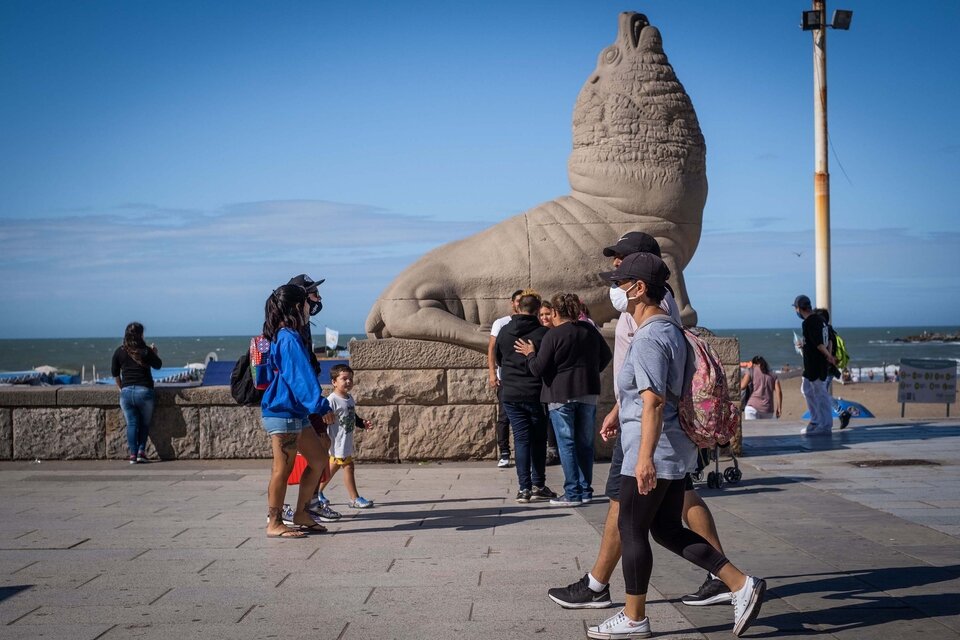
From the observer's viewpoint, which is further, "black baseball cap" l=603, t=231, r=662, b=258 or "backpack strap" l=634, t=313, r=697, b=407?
"black baseball cap" l=603, t=231, r=662, b=258

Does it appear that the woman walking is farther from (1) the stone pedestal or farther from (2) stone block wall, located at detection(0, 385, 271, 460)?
(2) stone block wall, located at detection(0, 385, 271, 460)

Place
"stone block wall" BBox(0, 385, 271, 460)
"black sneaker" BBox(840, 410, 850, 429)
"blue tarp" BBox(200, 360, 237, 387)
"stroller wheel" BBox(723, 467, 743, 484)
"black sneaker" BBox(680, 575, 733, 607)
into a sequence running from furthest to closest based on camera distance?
"blue tarp" BBox(200, 360, 237, 387)
"black sneaker" BBox(840, 410, 850, 429)
"stone block wall" BBox(0, 385, 271, 460)
"stroller wheel" BBox(723, 467, 743, 484)
"black sneaker" BBox(680, 575, 733, 607)

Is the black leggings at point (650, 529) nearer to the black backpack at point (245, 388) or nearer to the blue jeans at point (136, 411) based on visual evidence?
the black backpack at point (245, 388)

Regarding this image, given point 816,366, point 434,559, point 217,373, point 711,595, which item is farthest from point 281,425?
point 217,373

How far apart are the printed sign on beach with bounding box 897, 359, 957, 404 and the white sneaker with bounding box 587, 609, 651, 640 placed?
492 inches

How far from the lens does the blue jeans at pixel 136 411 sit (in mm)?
10172

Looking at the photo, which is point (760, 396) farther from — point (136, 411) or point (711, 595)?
point (711, 595)

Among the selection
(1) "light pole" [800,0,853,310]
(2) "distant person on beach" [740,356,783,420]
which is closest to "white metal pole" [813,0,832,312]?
(1) "light pole" [800,0,853,310]

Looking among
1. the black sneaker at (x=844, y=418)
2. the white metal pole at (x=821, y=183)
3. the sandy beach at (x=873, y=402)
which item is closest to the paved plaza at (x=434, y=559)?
the black sneaker at (x=844, y=418)

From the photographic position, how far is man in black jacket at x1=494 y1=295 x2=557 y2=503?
770 cm

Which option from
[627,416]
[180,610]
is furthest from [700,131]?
[180,610]

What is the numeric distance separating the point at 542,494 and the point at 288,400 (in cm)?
237

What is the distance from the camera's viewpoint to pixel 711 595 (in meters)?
4.56

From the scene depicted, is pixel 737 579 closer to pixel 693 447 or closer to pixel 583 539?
pixel 693 447
